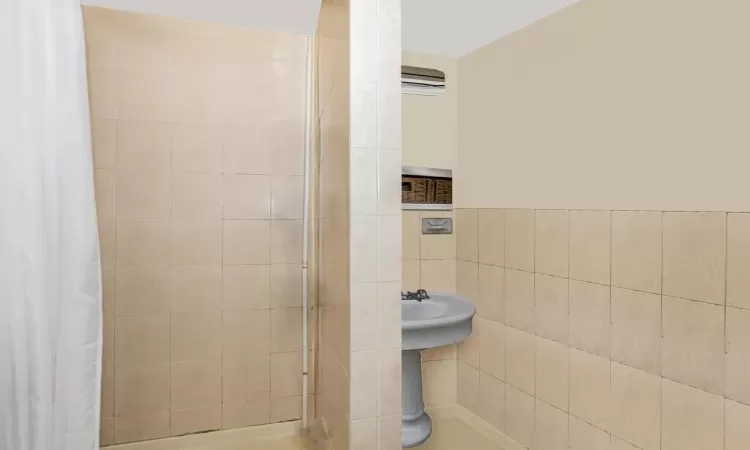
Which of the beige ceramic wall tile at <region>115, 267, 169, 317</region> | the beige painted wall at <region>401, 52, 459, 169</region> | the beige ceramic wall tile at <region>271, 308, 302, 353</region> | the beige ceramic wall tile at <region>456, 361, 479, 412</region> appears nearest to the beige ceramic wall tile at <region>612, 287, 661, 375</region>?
the beige ceramic wall tile at <region>456, 361, 479, 412</region>

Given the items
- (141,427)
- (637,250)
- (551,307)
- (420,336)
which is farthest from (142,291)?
(637,250)

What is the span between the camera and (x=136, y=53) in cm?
199

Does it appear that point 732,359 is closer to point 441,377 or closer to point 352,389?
point 352,389

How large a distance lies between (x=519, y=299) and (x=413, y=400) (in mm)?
688

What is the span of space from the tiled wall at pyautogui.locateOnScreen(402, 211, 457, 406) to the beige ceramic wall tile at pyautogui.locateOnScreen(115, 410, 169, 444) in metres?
1.29

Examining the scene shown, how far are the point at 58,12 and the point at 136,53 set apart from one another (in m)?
1.33

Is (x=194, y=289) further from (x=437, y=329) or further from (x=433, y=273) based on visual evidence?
(x=433, y=273)

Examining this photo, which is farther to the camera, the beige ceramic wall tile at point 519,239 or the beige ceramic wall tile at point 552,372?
the beige ceramic wall tile at point 519,239

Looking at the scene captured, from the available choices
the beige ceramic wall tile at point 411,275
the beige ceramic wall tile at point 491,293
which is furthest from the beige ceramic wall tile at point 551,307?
the beige ceramic wall tile at point 411,275

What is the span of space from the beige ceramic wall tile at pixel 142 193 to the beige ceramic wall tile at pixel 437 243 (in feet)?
4.19

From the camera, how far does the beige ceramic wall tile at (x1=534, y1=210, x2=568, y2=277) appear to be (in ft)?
6.22

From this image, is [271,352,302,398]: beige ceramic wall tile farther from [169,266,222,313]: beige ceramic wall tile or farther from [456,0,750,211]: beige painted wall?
[456,0,750,211]: beige painted wall

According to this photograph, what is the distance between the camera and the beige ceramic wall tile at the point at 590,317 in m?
1.70

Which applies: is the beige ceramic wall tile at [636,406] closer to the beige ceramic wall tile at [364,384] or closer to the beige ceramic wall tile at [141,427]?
the beige ceramic wall tile at [364,384]
